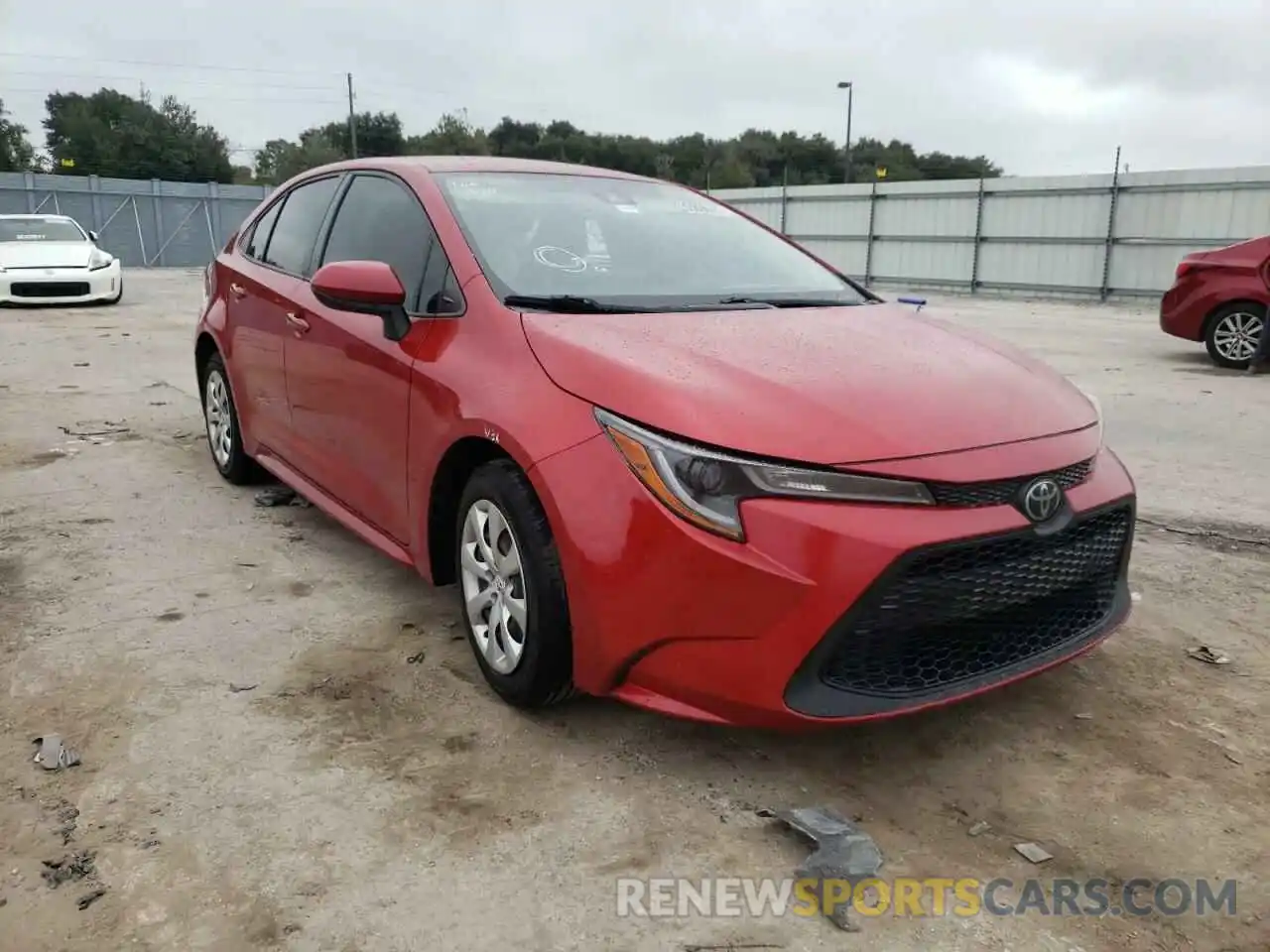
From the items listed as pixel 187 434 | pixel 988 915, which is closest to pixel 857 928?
pixel 988 915

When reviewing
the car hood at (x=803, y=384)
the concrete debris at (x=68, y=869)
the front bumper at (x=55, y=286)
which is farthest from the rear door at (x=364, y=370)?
the front bumper at (x=55, y=286)

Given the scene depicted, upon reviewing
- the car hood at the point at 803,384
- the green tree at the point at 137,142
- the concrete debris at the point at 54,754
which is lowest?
the concrete debris at the point at 54,754

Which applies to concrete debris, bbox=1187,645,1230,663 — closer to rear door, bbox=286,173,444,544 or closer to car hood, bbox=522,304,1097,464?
car hood, bbox=522,304,1097,464

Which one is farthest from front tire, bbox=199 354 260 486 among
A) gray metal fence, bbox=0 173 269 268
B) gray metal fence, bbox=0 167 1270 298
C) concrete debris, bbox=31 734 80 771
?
gray metal fence, bbox=0 173 269 268

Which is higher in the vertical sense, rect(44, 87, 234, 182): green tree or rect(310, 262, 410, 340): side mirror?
rect(44, 87, 234, 182): green tree

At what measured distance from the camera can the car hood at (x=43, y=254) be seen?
13820 millimetres

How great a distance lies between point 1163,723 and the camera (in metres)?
2.82

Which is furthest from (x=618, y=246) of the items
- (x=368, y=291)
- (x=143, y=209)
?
(x=143, y=209)

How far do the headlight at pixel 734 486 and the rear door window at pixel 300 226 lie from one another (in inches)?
90.4

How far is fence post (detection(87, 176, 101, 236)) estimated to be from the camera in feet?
87.1

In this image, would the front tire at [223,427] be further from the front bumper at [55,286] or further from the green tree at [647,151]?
the green tree at [647,151]

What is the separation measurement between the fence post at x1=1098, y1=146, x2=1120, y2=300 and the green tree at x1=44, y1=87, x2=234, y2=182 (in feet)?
154

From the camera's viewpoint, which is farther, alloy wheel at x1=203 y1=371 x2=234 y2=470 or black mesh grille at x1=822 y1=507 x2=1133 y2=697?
alloy wheel at x1=203 y1=371 x2=234 y2=470

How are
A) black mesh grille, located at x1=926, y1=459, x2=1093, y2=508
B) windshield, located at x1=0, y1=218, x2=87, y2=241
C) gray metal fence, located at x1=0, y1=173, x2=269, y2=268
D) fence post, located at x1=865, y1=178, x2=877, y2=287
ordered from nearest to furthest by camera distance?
black mesh grille, located at x1=926, y1=459, x2=1093, y2=508
windshield, located at x1=0, y1=218, x2=87, y2=241
fence post, located at x1=865, y1=178, x2=877, y2=287
gray metal fence, located at x1=0, y1=173, x2=269, y2=268
